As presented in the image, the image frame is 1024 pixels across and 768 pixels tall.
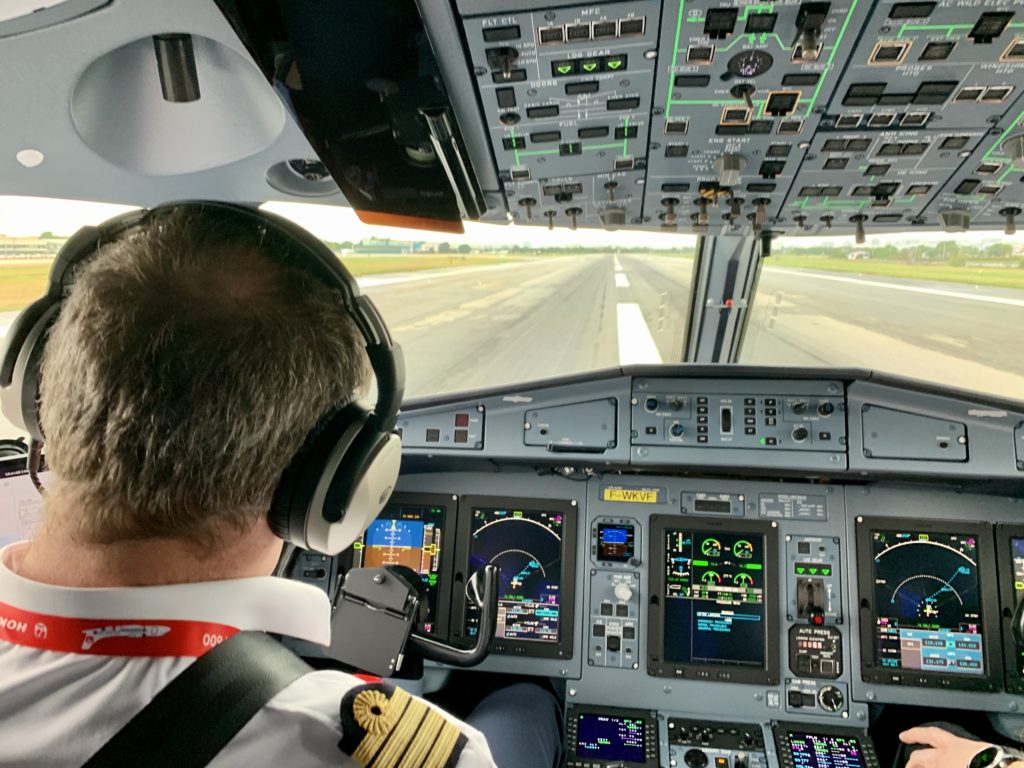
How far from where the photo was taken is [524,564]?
3.08m

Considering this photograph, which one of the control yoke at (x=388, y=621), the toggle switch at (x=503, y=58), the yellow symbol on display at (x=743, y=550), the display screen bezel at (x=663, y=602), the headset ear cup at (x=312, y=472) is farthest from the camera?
the yellow symbol on display at (x=743, y=550)

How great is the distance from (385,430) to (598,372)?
6.51ft

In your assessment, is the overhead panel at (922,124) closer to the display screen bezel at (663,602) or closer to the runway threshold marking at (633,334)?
the display screen bezel at (663,602)

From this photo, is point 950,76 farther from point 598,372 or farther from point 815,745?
point 815,745

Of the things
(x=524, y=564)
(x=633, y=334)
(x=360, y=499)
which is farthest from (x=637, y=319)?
(x=360, y=499)

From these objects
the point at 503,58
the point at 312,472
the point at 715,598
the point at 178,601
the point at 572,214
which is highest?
the point at 572,214

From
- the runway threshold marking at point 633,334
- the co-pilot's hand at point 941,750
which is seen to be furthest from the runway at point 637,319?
the co-pilot's hand at point 941,750

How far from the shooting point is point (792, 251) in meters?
3.39

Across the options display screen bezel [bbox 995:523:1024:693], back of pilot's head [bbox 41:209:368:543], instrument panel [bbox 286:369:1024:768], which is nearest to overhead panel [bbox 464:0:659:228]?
back of pilot's head [bbox 41:209:368:543]

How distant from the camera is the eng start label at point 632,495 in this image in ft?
10.1

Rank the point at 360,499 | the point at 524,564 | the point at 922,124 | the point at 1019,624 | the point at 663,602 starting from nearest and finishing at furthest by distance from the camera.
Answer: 1. the point at 360,499
2. the point at 922,124
3. the point at 1019,624
4. the point at 663,602
5. the point at 524,564

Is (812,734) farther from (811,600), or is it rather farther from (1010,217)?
(1010,217)

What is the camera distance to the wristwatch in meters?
1.98

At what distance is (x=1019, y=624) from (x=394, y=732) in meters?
2.70
